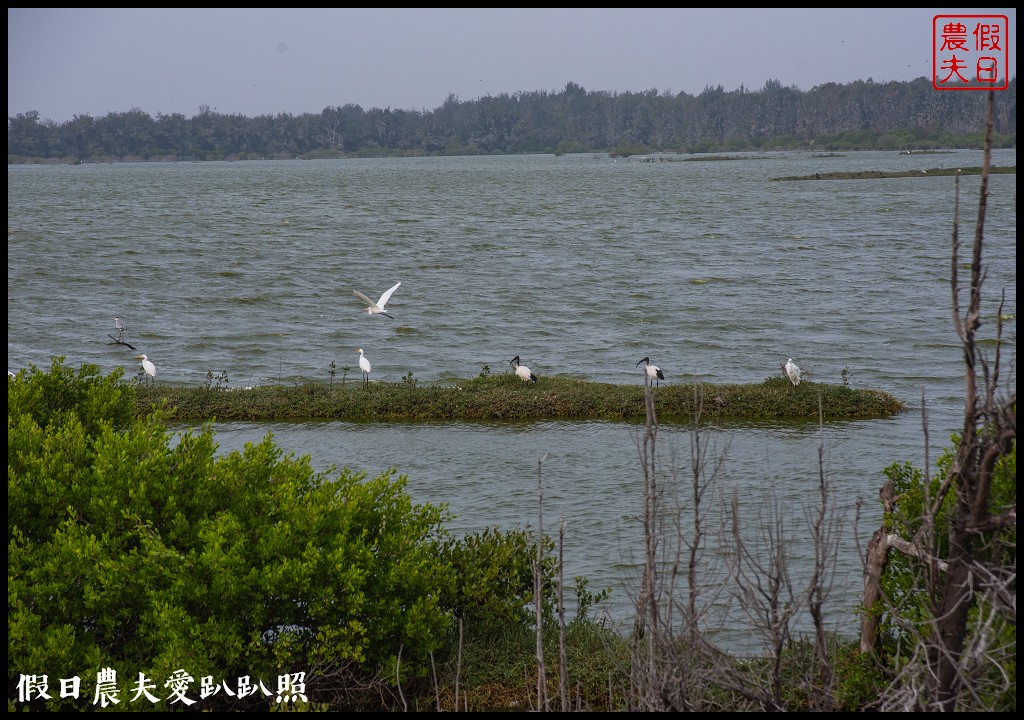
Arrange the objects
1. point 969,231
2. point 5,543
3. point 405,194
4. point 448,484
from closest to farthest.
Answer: point 5,543 → point 448,484 → point 969,231 → point 405,194

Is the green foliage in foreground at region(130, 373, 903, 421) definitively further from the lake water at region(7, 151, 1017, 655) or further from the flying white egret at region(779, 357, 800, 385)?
the lake water at region(7, 151, 1017, 655)

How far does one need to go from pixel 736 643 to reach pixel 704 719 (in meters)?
5.03

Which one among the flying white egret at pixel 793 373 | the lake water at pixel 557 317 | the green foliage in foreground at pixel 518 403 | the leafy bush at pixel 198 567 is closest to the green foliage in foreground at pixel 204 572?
the leafy bush at pixel 198 567

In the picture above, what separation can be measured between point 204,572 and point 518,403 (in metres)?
12.6

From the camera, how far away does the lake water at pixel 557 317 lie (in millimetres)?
15375

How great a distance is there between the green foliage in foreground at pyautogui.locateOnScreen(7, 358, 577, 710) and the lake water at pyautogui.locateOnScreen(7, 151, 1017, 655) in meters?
1.86

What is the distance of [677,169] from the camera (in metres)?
133

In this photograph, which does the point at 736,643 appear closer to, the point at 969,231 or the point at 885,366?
the point at 885,366

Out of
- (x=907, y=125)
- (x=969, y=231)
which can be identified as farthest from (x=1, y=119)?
(x=907, y=125)

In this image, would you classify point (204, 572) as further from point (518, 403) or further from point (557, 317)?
point (557, 317)

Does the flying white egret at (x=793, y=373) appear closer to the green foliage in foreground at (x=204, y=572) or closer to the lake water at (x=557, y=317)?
the lake water at (x=557, y=317)

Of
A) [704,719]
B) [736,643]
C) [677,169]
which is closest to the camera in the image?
[704,719]

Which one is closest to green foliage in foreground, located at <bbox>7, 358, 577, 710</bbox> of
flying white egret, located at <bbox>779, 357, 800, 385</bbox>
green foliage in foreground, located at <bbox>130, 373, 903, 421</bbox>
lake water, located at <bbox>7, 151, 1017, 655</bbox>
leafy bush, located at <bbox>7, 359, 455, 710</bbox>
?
leafy bush, located at <bbox>7, 359, 455, 710</bbox>

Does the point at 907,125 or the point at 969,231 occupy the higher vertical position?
the point at 907,125
